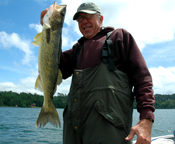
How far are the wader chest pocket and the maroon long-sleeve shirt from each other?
1.01 feet

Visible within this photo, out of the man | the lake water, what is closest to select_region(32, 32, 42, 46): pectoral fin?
the man

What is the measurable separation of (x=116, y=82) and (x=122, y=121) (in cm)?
54

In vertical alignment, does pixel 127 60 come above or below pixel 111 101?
above

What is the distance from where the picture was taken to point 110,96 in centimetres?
227

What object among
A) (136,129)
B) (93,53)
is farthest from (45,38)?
(136,129)

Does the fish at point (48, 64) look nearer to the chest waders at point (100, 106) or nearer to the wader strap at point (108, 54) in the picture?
the chest waders at point (100, 106)

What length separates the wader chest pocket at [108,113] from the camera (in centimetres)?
219

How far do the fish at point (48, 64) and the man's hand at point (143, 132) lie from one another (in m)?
1.26

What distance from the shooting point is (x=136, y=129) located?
A: 210 cm

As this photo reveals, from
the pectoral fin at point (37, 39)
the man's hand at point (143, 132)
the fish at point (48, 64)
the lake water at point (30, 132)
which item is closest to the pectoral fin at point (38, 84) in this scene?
the fish at point (48, 64)

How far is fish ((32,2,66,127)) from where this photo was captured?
109 inches

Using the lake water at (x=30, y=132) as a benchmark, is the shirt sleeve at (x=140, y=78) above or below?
above

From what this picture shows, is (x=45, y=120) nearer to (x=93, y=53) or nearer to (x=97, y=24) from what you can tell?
(x=93, y=53)

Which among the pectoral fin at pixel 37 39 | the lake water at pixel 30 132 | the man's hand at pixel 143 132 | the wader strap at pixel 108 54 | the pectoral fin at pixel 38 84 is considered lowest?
the lake water at pixel 30 132
